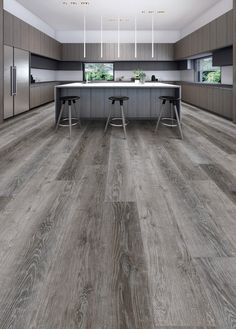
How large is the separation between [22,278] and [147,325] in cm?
55

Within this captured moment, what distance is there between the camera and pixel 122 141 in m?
4.75

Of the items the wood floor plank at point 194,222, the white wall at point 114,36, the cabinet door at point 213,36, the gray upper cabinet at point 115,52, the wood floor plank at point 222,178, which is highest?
the white wall at point 114,36

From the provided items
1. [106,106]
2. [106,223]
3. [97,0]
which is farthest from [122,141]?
[97,0]

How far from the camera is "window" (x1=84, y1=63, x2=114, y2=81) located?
12711mm

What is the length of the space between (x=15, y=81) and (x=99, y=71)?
5975mm

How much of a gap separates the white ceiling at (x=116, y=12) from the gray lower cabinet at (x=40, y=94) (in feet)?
5.73

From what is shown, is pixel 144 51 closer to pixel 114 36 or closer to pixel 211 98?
pixel 114 36

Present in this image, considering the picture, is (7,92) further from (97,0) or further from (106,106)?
(97,0)

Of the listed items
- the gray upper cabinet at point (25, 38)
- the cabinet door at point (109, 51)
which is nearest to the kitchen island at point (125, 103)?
the gray upper cabinet at point (25, 38)

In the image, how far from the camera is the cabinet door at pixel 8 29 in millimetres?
6570

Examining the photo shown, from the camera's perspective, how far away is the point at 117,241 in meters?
1.81

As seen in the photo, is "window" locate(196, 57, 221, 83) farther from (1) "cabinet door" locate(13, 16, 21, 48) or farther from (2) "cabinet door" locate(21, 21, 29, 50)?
(1) "cabinet door" locate(13, 16, 21, 48)

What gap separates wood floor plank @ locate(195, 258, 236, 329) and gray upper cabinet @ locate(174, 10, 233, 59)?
5793 mm

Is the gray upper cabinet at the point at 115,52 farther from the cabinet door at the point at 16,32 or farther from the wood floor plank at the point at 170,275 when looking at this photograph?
the wood floor plank at the point at 170,275
